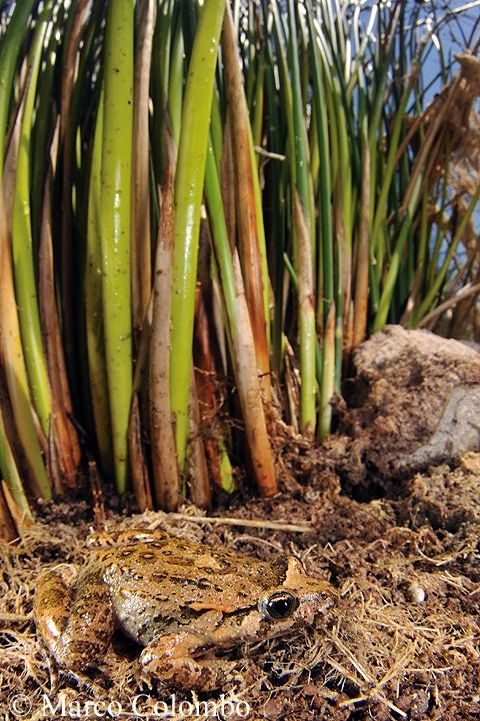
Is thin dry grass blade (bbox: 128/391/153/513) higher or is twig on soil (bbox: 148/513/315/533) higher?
thin dry grass blade (bbox: 128/391/153/513)

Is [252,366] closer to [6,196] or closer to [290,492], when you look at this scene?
[290,492]

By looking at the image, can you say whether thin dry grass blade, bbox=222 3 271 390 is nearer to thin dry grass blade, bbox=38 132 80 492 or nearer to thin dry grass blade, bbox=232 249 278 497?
thin dry grass blade, bbox=232 249 278 497

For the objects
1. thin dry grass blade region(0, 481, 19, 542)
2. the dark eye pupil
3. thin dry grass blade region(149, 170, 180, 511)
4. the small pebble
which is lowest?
the small pebble

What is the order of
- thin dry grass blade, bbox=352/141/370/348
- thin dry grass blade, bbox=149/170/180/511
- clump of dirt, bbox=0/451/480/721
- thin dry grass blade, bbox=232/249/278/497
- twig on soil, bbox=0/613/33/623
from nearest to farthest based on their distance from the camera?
clump of dirt, bbox=0/451/480/721 → twig on soil, bbox=0/613/33/623 → thin dry grass blade, bbox=149/170/180/511 → thin dry grass blade, bbox=232/249/278/497 → thin dry grass blade, bbox=352/141/370/348

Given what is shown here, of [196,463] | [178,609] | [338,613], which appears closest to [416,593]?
[338,613]

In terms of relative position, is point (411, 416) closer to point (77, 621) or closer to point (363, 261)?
point (363, 261)

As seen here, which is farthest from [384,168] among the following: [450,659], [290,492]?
[450,659]

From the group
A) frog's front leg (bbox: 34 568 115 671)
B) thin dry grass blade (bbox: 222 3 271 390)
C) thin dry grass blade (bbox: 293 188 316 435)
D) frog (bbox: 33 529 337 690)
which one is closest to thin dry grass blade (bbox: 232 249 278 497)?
thin dry grass blade (bbox: 222 3 271 390)
